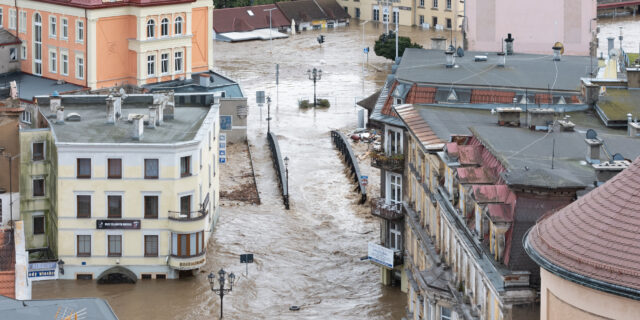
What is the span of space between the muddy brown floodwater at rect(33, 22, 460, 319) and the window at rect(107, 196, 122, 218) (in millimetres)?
3559

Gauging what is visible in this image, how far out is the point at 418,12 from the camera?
170875 millimetres

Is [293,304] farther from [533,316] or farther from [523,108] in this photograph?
[533,316]

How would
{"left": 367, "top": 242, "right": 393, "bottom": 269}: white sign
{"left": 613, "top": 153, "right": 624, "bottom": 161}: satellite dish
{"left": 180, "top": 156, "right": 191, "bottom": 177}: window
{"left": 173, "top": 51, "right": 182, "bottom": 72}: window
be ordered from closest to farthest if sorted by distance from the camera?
1. {"left": 613, "top": 153, "right": 624, "bottom": 161}: satellite dish
2. {"left": 367, "top": 242, "right": 393, "bottom": 269}: white sign
3. {"left": 180, "top": 156, "right": 191, "bottom": 177}: window
4. {"left": 173, "top": 51, "right": 182, "bottom": 72}: window

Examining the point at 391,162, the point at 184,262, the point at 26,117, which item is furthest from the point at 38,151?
the point at 391,162

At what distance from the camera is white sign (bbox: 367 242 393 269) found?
6450 cm

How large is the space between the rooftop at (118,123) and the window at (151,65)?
24893mm

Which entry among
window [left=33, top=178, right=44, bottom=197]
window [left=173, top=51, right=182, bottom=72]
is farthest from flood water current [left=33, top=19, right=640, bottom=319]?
window [left=173, top=51, right=182, bottom=72]

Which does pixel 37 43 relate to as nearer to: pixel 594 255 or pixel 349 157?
pixel 349 157

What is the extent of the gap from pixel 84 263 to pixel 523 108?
23.3 meters

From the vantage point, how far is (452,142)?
51.4 m

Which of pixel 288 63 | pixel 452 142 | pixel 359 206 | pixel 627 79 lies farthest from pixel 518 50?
pixel 288 63

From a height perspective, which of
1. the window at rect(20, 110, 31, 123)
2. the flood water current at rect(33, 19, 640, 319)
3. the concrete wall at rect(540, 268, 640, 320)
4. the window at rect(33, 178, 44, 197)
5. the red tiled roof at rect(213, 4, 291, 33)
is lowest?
the flood water current at rect(33, 19, 640, 319)

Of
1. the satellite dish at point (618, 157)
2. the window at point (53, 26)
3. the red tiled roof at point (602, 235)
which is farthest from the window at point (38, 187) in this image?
the red tiled roof at point (602, 235)

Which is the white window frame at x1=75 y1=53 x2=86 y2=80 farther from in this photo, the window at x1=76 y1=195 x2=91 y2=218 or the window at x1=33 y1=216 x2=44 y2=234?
the window at x1=76 y1=195 x2=91 y2=218
